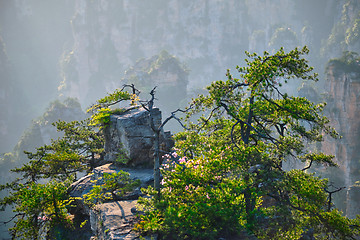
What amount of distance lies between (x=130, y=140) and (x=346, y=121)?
2708cm

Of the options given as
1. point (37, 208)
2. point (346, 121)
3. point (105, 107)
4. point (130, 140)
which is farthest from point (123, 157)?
point (346, 121)

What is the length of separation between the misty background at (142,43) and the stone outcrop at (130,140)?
42983mm

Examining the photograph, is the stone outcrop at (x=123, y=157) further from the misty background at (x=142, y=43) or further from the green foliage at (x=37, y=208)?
the misty background at (x=142, y=43)

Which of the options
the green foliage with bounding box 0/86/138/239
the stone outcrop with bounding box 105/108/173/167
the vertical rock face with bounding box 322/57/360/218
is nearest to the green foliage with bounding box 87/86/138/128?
the green foliage with bounding box 0/86/138/239

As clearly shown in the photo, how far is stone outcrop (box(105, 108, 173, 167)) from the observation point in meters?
12.1

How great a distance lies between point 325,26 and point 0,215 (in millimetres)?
76422

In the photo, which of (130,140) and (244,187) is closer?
(244,187)

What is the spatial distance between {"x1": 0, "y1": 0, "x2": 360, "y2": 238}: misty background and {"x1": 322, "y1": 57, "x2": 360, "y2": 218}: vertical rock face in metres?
29.9

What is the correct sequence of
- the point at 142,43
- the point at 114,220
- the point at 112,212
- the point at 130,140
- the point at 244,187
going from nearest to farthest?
the point at 244,187
the point at 114,220
the point at 112,212
the point at 130,140
the point at 142,43

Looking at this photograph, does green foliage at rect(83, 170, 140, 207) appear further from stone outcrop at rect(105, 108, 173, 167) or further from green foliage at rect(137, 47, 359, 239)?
stone outcrop at rect(105, 108, 173, 167)

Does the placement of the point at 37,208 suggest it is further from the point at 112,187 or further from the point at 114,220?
the point at 114,220

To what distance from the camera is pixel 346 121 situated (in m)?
29.3

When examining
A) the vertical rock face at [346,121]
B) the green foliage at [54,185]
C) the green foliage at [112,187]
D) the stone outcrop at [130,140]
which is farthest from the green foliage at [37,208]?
the vertical rock face at [346,121]

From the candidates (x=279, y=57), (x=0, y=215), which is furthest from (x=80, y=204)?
(x=0, y=215)
